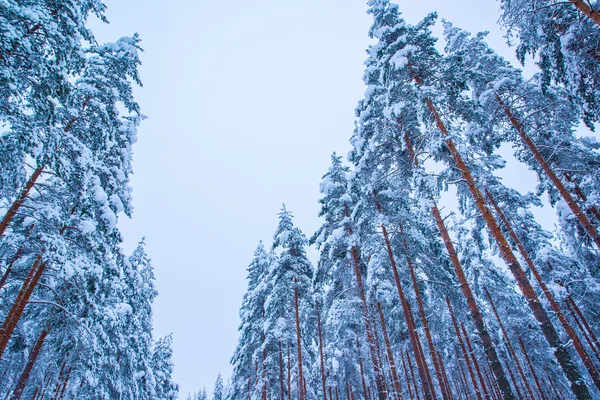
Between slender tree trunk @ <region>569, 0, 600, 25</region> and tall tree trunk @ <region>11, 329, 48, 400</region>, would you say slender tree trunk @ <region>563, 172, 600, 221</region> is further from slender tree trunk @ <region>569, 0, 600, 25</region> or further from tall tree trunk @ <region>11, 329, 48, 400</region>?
tall tree trunk @ <region>11, 329, 48, 400</region>

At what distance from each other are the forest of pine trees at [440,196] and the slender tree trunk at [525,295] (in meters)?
0.05

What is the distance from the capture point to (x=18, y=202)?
860 centimetres

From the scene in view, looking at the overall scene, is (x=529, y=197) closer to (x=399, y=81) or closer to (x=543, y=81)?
(x=543, y=81)

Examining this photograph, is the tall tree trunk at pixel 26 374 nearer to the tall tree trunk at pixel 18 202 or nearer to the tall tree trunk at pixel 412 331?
the tall tree trunk at pixel 18 202

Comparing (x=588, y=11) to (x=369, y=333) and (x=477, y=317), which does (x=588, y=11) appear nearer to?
(x=477, y=317)

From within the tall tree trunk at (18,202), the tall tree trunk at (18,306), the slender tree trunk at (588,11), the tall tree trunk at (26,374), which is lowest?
the tall tree trunk at (26,374)

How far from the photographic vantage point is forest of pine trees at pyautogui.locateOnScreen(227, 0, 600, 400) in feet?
32.0

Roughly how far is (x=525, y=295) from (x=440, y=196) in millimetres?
4301

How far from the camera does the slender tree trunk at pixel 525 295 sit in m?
8.27

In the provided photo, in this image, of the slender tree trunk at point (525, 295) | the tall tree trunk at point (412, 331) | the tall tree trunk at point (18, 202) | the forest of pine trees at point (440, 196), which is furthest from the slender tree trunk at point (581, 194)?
the tall tree trunk at point (18, 202)

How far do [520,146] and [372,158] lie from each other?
341 inches

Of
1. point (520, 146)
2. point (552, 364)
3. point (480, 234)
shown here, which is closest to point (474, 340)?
point (552, 364)

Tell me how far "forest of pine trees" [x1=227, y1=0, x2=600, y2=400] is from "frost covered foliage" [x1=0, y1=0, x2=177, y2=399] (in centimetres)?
1096

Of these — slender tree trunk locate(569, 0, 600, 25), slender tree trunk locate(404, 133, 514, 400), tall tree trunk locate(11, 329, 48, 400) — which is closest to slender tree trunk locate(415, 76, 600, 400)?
slender tree trunk locate(404, 133, 514, 400)
